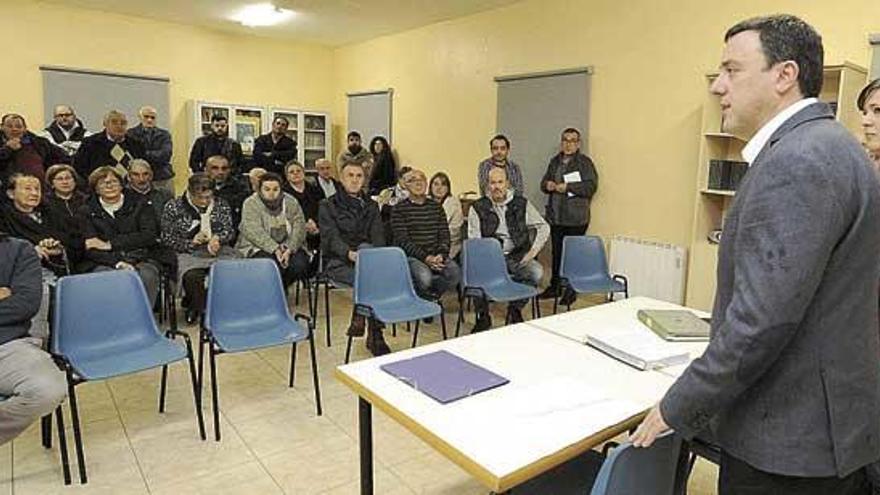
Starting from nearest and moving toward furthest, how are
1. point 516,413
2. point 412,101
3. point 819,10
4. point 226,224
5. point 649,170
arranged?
point 516,413, point 819,10, point 226,224, point 649,170, point 412,101

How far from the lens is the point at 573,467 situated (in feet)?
5.39

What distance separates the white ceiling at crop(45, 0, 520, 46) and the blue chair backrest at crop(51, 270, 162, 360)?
4035mm

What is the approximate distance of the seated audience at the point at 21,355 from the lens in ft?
7.09

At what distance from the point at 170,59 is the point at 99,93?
2.89 ft

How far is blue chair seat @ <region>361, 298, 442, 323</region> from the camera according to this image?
10.7 ft

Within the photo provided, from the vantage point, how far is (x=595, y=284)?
166 inches

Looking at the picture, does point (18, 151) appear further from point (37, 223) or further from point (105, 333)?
point (105, 333)

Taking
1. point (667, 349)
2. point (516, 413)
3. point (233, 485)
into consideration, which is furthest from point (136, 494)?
point (667, 349)

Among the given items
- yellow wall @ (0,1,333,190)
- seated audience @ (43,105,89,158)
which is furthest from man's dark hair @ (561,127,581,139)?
seated audience @ (43,105,89,158)

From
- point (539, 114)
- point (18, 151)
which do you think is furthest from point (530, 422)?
point (18, 151)

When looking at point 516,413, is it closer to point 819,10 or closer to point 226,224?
point 226,224

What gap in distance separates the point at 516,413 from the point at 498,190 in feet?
10.4

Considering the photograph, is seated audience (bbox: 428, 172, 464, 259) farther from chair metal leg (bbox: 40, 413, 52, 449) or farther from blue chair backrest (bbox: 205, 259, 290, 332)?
chair metal leg (bbox: 40, 413, 52, 449)

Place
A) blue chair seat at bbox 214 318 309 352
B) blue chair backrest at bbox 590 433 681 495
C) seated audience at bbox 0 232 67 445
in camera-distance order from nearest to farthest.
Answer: blue chair backrest at bbox 590 433 681 495 < seated audience at bbox 0 232 67 445 < blue chair seat at bbox 214 318 309 352
